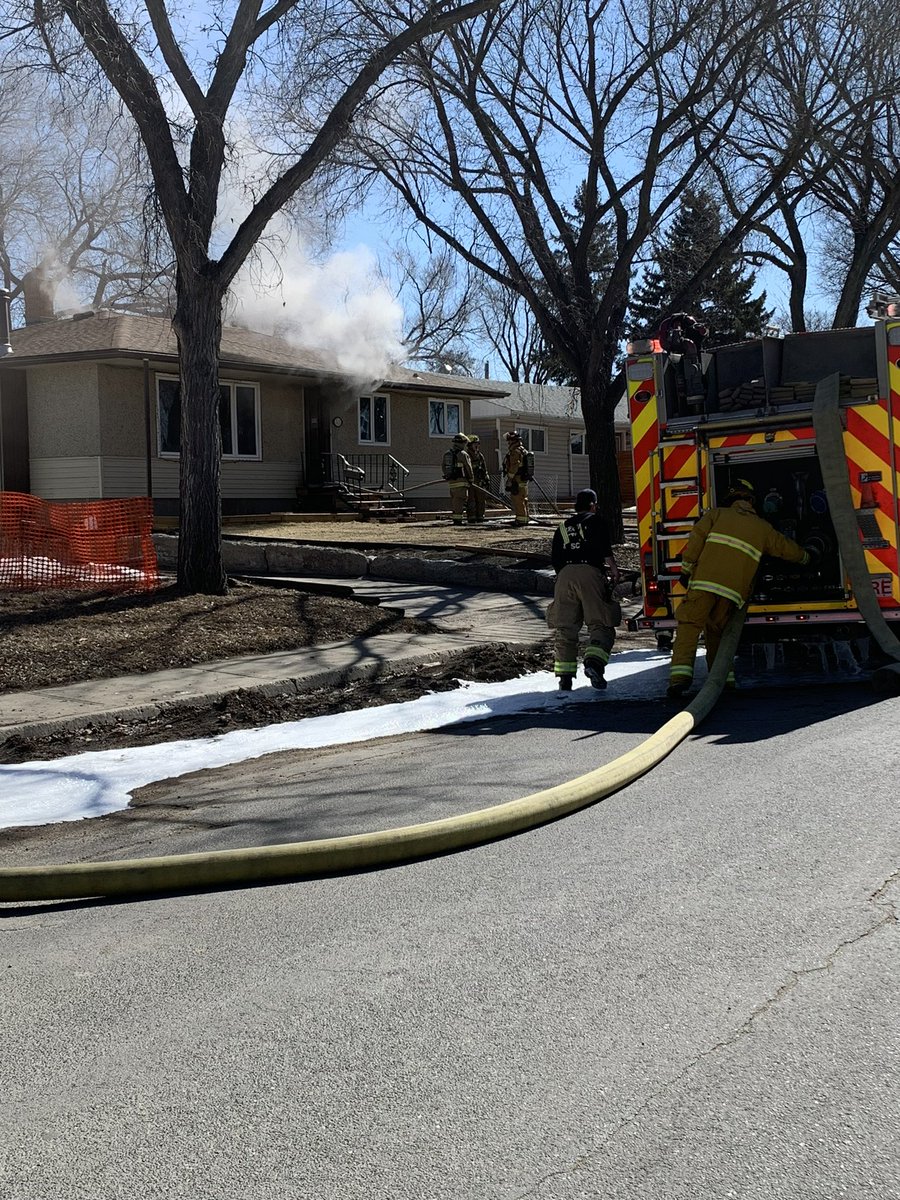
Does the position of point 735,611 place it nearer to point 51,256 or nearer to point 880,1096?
point 880,1096

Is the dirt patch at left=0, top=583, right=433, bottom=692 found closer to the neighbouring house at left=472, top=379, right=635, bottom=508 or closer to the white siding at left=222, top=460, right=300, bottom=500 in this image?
the white siding at left=222, top=460, right=300, bottom=500

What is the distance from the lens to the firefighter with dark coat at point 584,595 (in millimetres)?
9602

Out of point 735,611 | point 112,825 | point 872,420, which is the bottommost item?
point 112,825

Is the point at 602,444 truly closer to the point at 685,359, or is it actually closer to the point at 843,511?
the point at 685,359

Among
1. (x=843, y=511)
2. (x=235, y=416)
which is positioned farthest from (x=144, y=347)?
(x=843, y=511)

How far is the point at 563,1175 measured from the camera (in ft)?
8.71

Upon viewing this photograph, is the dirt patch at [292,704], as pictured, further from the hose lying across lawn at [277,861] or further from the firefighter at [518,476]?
the firefighter at [518,476]

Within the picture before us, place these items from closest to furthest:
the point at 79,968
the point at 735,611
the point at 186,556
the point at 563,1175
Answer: the point at 563,1175
the point at 79,968
the point at 735,611
the point at 186,556

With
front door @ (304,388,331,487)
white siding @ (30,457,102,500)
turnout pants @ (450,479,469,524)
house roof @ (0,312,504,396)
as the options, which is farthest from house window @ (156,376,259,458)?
turnout pants @ (450,479,469,524)

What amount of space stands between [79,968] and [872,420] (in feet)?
23.6

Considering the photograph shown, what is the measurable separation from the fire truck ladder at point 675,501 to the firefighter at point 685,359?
43 cm

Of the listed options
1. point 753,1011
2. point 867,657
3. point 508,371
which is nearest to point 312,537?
point 867,657

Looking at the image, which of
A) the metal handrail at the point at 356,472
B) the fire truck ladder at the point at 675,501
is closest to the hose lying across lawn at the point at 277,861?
the fire truck ladder at the point at 675,501

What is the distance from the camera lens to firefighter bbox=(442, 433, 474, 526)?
868 inches
